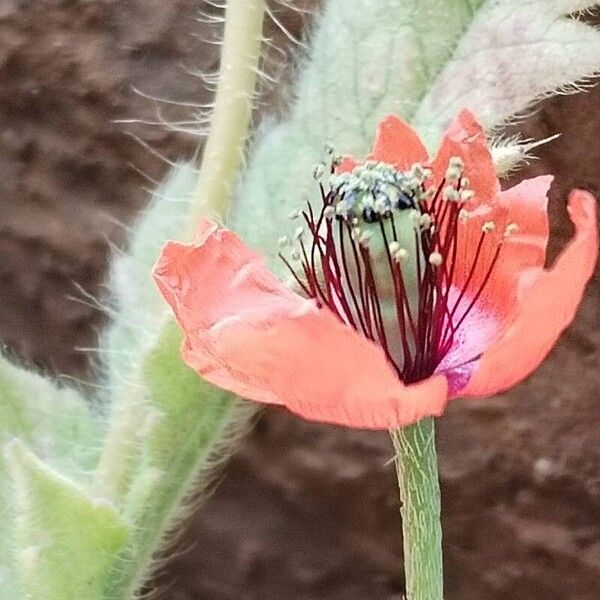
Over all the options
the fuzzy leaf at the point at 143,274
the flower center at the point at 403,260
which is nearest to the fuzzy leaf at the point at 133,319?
the fuzzy leaf at the point at 143,274

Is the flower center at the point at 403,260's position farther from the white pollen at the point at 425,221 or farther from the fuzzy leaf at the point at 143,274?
the fuzzy leaf at the point at 143,274

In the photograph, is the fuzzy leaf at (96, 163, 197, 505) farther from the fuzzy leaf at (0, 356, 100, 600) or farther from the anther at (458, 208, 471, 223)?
the anther at (458, 208, 471, 223)

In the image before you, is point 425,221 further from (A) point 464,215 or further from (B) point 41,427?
(B) point 41,427

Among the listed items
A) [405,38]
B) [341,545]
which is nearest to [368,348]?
[405,38]

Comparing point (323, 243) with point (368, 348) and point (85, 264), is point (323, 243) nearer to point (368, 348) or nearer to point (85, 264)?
point (368, 348)

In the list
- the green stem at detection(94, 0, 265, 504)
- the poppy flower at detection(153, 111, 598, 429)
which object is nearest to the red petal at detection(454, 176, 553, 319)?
the poppy flower at detection(153, 111, 598, 429)

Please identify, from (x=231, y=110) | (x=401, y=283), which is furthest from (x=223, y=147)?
(x=401, y=283)
